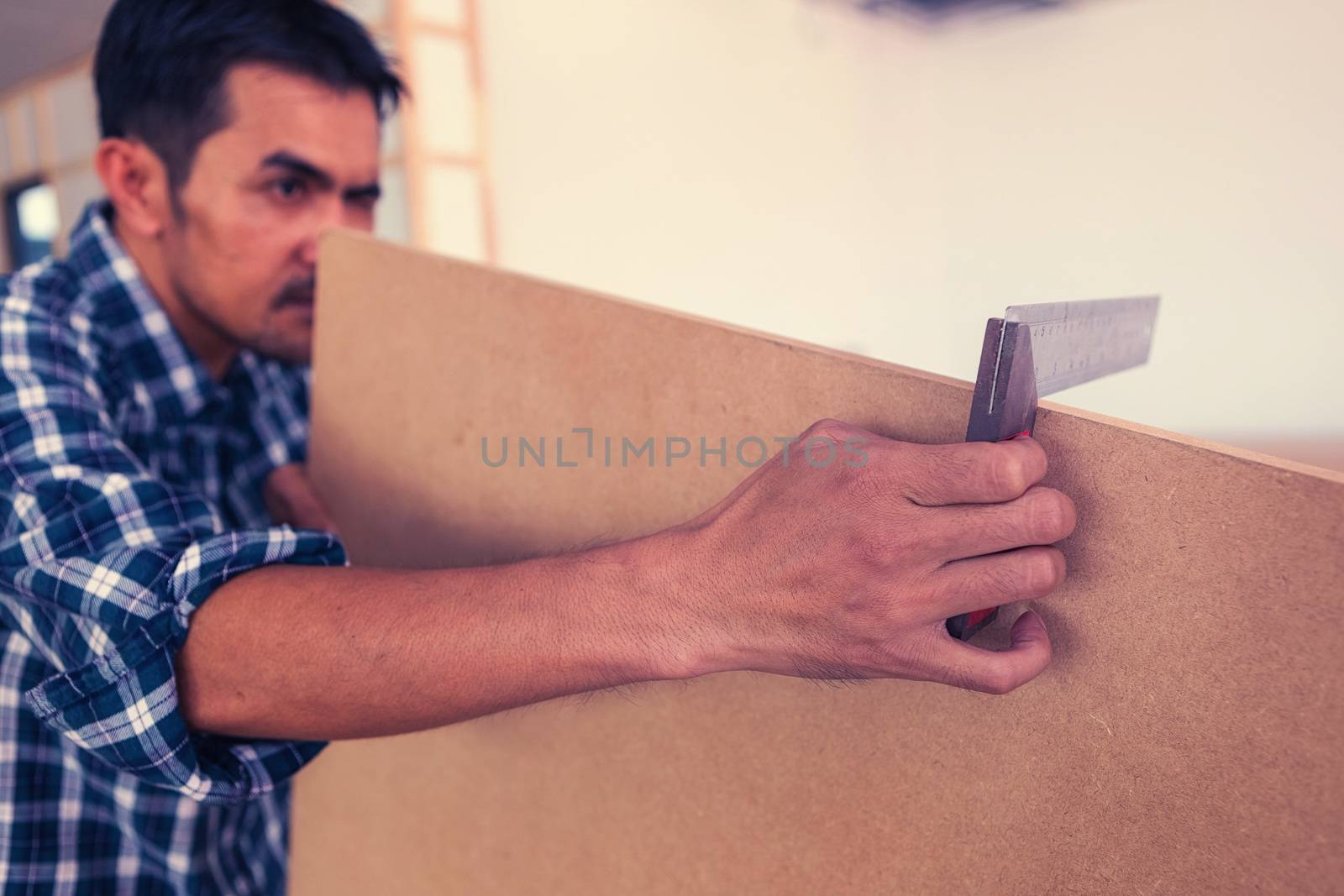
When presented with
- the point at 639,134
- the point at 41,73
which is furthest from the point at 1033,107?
the point at 41,73

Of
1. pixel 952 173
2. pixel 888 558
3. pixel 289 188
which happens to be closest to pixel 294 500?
pixel 289 188

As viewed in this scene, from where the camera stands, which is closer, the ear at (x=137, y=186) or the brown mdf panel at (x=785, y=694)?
the brown mdf panel at (x=785, y=694)

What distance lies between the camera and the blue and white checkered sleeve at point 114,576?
490 millimetres

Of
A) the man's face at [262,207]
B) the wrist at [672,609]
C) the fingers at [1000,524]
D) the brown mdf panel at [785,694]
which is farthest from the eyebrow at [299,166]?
the fingers at [1000,524]

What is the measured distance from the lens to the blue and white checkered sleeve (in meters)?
0.49

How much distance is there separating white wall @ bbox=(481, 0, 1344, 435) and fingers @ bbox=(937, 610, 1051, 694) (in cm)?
69

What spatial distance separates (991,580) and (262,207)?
0.88 m

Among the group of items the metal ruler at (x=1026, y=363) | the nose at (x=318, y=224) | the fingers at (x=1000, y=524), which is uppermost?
the nose at (x=318, y=224)

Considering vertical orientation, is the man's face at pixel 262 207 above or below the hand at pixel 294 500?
above

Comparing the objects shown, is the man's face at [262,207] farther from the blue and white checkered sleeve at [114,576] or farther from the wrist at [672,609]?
the wrist at [672,609]

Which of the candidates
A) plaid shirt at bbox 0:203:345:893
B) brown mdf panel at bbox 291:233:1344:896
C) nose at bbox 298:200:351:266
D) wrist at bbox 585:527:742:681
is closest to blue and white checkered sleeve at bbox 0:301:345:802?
plaid shirt at bbox 0:203:345:893

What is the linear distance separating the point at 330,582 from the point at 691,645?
0.23 meters

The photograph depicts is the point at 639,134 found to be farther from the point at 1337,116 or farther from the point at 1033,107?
the point at 1337,116

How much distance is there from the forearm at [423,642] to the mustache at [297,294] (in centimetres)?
52
